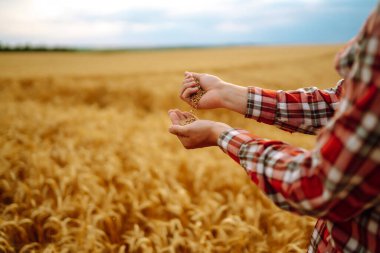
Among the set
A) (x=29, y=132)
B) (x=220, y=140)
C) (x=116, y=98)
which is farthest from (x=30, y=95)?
(x=220, y=140)

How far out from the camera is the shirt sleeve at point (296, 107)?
1.31 m

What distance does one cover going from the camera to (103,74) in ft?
37.2

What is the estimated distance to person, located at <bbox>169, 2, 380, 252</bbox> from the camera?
693mm

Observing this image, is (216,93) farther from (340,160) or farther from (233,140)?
(340,160)

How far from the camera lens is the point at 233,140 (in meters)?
1.02

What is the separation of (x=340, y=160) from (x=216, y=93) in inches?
31.3

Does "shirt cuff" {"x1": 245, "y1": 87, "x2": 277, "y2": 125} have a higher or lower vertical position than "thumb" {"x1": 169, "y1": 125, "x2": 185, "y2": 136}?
higher

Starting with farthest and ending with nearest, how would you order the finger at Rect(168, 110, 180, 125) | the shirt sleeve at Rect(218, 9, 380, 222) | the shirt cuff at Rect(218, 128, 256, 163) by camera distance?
1. the finger at Rect(168, 110, 180, 125)
2. the shirt cuff at Rect(218, 128, 256, 163)
3. the shirt sleeve at Rect(218, 9, 380, 222)

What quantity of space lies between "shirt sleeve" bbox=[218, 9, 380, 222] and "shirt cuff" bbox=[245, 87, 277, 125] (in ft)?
1.38

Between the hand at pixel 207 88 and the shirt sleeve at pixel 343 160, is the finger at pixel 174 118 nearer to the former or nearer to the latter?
the hand at pixel 207 88

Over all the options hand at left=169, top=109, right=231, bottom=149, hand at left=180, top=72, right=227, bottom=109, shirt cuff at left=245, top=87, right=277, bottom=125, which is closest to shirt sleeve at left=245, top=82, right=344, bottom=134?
shirt cuff at left=245, top=87, right=277, bottom=125

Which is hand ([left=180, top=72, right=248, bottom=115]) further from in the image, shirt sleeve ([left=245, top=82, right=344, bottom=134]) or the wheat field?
the wheat field

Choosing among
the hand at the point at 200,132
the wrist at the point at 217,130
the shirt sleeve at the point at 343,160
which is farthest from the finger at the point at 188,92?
the shirt sleeve at the point at 343,160

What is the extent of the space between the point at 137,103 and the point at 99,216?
619 cm
